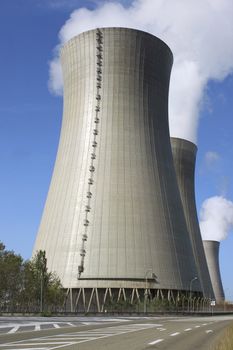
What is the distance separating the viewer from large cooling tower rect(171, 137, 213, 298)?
68062mm

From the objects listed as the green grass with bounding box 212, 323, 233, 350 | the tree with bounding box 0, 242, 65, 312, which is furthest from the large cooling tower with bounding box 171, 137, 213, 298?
the green grass with bounding box 212, 323, 233, 350

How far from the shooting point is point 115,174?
1858 inches

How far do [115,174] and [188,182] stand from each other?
76.8 ft

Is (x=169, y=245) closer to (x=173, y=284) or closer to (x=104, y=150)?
(x=173, y=284)

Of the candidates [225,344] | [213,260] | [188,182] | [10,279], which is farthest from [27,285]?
[213,260]

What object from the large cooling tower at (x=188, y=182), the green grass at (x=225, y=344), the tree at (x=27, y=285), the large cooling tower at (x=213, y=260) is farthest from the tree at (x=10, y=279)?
the large cooling tower at (x=213, y=260)

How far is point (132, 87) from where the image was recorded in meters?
46.9

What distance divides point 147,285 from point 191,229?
2272 cm

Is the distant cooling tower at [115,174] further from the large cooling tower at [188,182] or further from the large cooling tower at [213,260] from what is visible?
the large cooling tower at [213,260]

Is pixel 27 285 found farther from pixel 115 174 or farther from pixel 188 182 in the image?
pixel 188 182

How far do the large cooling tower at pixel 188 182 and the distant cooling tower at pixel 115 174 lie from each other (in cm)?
1885

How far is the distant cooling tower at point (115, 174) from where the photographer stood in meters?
46.7

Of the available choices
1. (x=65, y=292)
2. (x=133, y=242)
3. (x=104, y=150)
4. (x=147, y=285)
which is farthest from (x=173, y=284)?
(x=104, y=150)

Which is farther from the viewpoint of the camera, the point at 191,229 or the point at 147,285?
the point at 191,229
